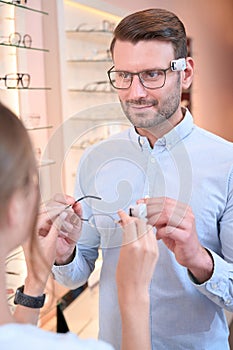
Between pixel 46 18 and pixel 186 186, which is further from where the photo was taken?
pixel 46 18

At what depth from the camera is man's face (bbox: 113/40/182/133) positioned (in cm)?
90

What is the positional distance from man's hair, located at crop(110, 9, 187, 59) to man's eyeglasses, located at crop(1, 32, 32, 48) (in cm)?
88

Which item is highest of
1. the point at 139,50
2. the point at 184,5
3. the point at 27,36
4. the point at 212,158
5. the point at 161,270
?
the point at 184,5

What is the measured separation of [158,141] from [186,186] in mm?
128

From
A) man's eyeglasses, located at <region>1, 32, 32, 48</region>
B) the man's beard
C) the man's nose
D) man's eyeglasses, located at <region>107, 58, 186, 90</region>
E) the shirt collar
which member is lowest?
the shirt collar

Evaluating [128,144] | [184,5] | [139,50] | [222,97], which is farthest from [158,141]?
[222,97]

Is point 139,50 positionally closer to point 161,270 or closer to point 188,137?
point 188,137

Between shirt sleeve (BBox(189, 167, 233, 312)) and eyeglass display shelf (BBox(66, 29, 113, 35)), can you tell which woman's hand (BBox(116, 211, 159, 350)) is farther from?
eyeglass display shelf (BBox(66, 29, 113, 35))

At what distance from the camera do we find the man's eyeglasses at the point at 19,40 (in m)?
1.71

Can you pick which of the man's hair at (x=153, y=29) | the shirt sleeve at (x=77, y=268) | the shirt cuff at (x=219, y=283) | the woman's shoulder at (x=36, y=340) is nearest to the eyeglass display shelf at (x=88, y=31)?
the man's hair at (x=153, y=29)

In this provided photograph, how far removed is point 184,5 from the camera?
343 centimetres

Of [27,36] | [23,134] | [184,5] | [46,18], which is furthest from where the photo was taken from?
[184,5]

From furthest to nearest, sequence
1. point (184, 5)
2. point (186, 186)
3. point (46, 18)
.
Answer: point (184, 5), point (46, 18), point (186, 186)

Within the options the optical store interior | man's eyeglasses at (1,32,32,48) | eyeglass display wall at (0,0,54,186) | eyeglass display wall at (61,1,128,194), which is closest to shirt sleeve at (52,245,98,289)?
the optical store interior
